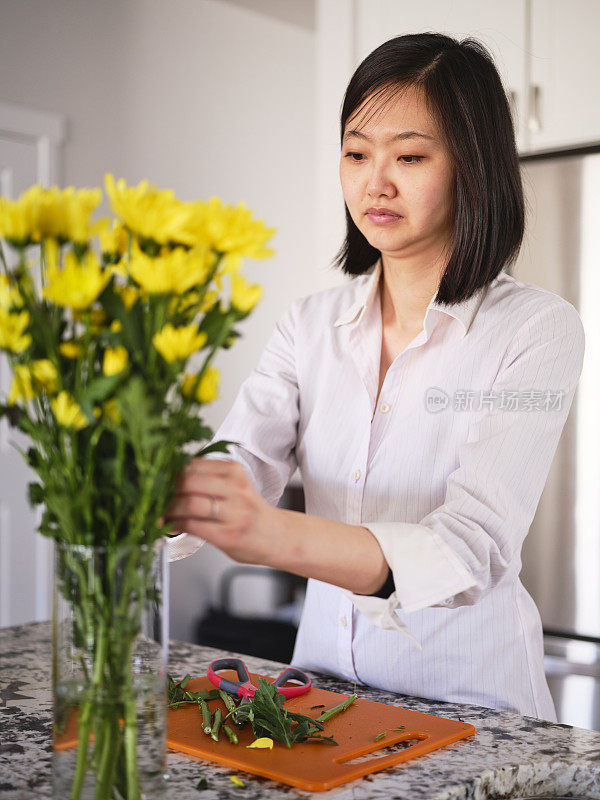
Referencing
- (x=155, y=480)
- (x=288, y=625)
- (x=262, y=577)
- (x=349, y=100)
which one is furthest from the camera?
(x=262, y=577)

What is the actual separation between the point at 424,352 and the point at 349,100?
14.9 inches

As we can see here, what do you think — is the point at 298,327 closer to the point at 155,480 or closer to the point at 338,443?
the point at 338,443

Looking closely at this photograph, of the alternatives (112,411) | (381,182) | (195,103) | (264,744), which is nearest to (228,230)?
(112,411)

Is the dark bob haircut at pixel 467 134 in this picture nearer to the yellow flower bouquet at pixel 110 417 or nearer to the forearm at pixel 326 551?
the forearm at pixel 326 551

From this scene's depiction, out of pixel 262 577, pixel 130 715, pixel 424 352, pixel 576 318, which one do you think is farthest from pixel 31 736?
pixel 262 577

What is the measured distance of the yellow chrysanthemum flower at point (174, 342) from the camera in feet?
1.99

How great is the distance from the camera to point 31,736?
0.94 meters

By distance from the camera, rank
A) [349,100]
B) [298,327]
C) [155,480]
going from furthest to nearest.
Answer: [298,327] < [349,100] < [155,480]

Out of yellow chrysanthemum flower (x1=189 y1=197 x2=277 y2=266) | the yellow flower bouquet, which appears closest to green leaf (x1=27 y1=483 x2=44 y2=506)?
the yellow flower bouquet

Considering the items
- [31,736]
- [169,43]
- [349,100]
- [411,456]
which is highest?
[169,43]

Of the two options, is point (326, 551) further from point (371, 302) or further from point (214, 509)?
point (371, 302)

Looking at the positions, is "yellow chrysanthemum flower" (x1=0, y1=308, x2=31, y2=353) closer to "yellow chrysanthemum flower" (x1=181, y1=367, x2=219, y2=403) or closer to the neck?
"yellow chrysanthemum flower" (x1=181, y1=367, x2=219, y2=403)

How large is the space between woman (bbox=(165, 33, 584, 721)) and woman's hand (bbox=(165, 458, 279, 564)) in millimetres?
300

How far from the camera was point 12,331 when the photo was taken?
631 millimetres
